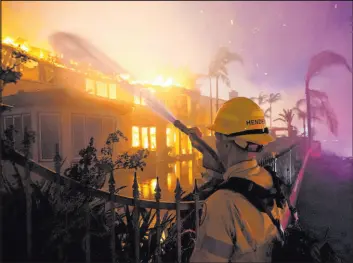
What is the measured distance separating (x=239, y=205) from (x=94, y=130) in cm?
1428

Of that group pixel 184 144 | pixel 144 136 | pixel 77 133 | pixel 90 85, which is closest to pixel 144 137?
pixel 144 136

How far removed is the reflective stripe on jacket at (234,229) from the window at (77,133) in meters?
13.2

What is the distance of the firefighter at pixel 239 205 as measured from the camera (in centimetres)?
170

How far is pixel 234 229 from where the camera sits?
1726 mm

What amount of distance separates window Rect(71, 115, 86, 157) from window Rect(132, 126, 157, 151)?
7.23 meters

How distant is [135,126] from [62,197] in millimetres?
19007

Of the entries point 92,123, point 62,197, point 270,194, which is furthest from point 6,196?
point 92,123

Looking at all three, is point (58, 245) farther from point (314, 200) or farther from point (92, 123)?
point (92, 123)

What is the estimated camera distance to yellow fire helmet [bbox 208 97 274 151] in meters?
2.03

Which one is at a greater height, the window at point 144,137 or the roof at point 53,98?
the roof at point 53,98

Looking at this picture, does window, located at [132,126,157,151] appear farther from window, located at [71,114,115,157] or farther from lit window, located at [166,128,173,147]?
window, located at [71,114,115,157]

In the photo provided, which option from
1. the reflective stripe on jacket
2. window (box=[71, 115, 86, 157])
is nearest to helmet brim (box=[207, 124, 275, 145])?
the reflective stripe on jacket

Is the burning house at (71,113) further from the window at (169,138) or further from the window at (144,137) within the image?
the window at (169,138)

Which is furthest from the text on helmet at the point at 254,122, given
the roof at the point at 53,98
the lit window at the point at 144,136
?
the lit window at the point at 144,136
